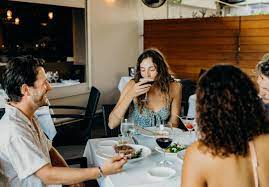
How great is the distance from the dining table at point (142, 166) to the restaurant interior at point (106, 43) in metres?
2.32

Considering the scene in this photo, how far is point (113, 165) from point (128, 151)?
0.28 metres

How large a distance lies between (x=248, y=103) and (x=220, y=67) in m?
0.16

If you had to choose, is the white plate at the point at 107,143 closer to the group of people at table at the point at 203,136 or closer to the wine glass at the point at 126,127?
the wine glass at the point at 126,127

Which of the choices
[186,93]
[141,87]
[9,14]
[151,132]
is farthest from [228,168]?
[9,14]

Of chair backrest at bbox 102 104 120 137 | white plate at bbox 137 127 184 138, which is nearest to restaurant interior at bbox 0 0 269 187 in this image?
chair backrest at bbox 102 104 120 137

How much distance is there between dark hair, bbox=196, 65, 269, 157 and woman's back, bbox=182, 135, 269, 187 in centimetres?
3

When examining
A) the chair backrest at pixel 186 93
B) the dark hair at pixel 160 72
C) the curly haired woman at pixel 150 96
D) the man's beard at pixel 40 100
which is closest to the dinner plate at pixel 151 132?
the curly haired woman at pixel 150 96

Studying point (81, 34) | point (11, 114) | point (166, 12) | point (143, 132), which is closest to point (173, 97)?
point (143, 132)

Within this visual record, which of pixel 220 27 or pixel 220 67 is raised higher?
pixel 220 27

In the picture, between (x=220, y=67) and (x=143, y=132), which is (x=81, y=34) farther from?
(x=220, y=67)

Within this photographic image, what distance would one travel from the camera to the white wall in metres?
5.99

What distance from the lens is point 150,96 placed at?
2.83 m

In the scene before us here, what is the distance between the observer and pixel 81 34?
5.86 meters

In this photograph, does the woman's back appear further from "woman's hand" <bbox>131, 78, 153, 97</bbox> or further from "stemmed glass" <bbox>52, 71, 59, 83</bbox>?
"stemmed glass" <bbox>52, 71, 59, 83</bbox>
